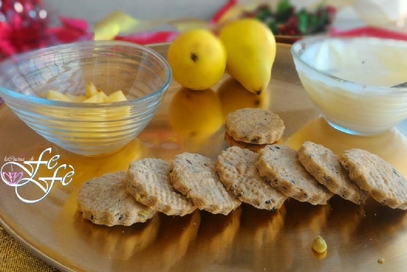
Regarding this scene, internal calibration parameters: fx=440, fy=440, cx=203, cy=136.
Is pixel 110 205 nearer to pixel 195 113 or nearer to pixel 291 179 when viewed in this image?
pixel 291 179

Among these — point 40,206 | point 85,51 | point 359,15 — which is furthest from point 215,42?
point 359,15

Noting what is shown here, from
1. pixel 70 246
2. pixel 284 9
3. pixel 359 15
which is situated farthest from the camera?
pixel 359 15

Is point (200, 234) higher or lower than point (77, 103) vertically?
lower

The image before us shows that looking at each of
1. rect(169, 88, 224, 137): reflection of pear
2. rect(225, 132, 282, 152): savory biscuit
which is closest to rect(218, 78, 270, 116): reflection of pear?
rect(169, 88, 224, 137): reflection of pear

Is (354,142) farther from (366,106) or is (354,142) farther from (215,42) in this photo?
(215,42)

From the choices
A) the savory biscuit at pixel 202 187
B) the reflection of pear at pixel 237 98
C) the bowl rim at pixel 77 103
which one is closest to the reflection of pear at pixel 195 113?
the reflection of pear at pixel 237 98

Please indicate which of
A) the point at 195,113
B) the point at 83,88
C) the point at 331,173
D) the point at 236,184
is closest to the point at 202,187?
the point at 236,184
